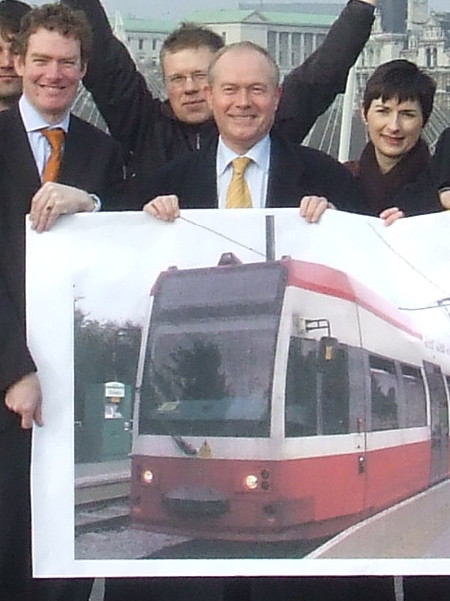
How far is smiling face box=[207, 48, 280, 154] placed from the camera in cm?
383

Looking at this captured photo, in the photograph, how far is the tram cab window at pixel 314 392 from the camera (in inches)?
143

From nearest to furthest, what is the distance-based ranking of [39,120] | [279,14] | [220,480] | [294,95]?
[220,480] < [39,120] < [294,95] < [279,14]

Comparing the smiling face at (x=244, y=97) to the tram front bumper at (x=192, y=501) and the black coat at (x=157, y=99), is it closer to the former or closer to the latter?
the black coat at (x=157, y=99)

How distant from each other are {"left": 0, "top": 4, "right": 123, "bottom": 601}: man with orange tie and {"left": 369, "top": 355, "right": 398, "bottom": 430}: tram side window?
3.18 ft

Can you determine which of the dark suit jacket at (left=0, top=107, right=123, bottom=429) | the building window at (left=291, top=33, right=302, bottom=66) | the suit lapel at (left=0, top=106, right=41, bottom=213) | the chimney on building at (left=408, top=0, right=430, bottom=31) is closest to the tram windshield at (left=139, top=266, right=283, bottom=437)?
the dark suit jacket at (left=0, top=107, right=123, bottom=429)

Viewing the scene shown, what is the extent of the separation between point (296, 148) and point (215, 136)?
29 centimetres

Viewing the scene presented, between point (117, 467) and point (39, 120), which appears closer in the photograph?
point (117, 467)

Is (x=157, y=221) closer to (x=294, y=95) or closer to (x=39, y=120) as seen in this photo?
(x=39, y=120)

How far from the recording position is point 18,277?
3828mm

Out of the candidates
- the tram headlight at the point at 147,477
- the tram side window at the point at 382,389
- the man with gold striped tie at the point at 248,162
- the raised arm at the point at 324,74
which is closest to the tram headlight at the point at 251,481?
the tram headlight at the point at 147,477

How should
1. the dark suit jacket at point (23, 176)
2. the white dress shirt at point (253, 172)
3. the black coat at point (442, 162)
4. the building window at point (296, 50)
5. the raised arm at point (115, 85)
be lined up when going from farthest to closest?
1. the building window at point (296, 50)
2. the raised arm at point (115, 85)
3. the black coat at point (442, 162)
4. the white dress shirt at point (253, 172)
5. the dark suit jacket at point (23, 176)

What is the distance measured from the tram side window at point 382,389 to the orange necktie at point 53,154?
3.76 ft

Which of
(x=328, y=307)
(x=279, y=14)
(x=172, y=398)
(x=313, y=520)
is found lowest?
(x=313, y=520)

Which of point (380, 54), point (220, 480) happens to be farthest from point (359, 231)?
point (380, 54)
